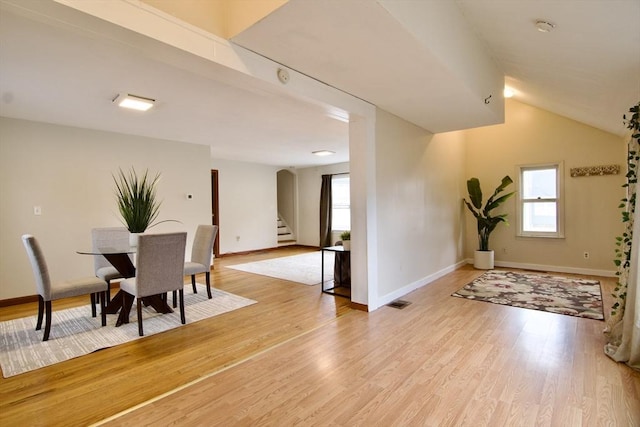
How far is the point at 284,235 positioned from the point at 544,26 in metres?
8.25

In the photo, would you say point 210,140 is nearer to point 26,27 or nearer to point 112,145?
point 112,145

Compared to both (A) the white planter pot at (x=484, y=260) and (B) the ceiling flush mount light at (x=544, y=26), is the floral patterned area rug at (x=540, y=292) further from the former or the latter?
(B) the ceiling flush mount light at (x=544, y=26)

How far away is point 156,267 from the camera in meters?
3.05

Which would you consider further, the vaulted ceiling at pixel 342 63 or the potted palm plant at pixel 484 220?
the potted palm plant at pixel 484 220

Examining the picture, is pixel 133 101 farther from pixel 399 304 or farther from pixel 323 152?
pixel 323 152

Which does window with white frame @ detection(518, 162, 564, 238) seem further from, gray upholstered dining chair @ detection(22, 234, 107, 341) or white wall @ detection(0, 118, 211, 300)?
gray upholstered dining chair @ detection(22, 234, 107, 341)

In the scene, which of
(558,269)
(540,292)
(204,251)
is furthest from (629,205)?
(204,251)

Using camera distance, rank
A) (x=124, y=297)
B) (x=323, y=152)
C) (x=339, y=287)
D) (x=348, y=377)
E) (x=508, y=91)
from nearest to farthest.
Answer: (x=348, y=377)
(x=124, y=297)
(x=339, y=287)
(x=508, y=91)
(x=323, y=152)

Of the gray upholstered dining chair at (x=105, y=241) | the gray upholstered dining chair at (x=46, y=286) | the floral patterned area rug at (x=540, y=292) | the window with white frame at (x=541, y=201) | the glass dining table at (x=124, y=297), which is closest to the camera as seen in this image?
the gray upholstered dining chair at (x=46, y=286)

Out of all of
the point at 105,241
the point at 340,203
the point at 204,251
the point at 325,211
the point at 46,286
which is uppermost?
the point at 340,203

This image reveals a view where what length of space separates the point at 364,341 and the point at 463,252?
4352 mm

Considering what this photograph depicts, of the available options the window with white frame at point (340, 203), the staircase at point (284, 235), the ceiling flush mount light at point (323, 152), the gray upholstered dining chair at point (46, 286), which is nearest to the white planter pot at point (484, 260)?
the window with white frame at point (340, 203)

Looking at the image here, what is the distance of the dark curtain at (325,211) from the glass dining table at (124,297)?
217 inches

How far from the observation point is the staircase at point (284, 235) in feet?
31.6
